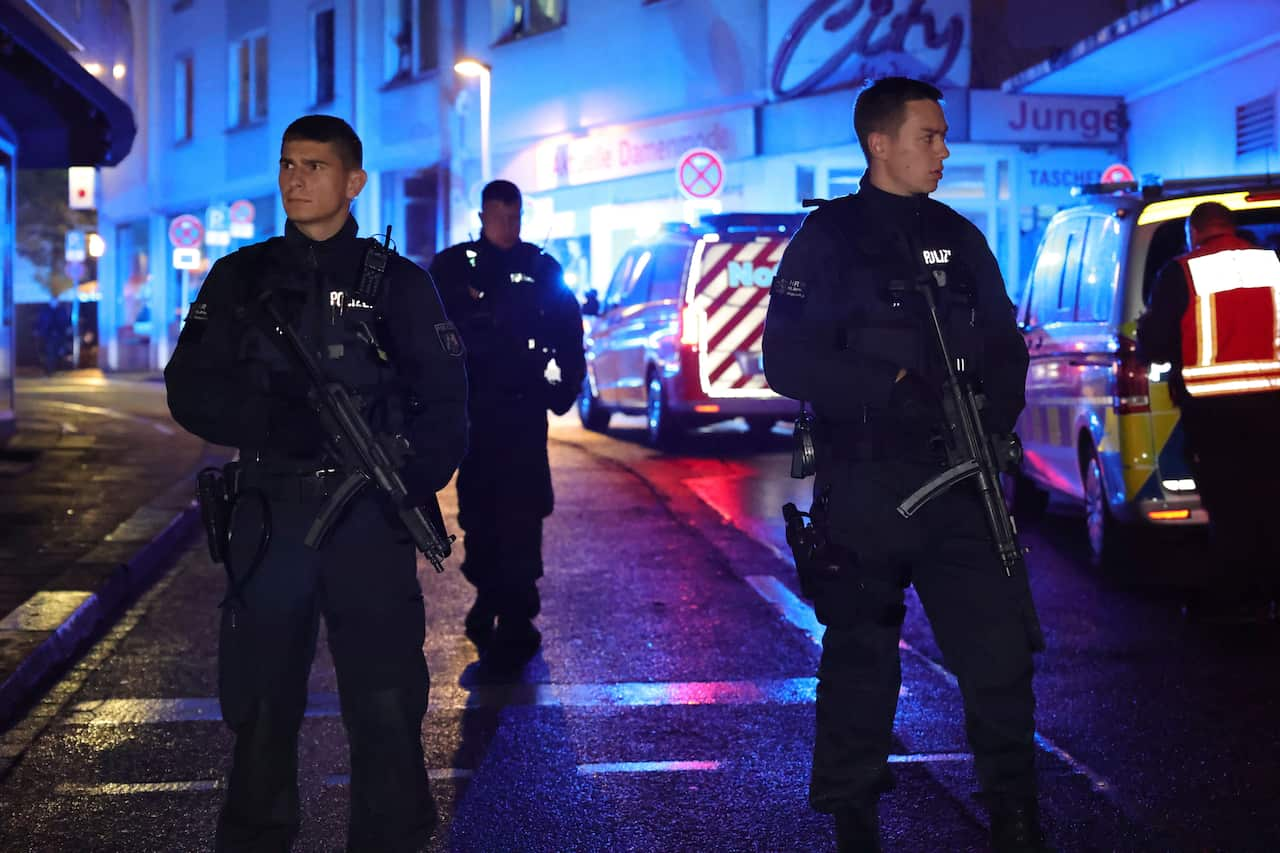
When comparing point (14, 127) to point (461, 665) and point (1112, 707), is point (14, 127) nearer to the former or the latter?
point (461, 665)

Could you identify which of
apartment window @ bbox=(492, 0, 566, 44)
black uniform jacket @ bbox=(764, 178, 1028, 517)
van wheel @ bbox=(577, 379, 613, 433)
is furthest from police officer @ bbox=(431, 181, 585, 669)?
apartment window @ bbox=(492, 0, 566, 44)

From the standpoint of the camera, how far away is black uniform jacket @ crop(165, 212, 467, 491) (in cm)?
384

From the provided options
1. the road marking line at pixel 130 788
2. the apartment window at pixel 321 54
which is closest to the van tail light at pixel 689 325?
the road marking line at pixel 130 788

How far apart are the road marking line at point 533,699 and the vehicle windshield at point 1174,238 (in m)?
3.00

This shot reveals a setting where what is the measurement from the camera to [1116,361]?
8227 mm

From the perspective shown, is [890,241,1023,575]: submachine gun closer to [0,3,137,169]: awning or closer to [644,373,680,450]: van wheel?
[0,3,137,169]: awning

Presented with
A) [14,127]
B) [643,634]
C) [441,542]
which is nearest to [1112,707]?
[643,634]

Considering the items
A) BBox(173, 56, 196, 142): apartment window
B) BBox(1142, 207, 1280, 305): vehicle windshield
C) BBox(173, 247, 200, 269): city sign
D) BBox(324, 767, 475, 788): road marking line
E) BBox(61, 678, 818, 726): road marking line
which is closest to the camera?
BBox(324, 767, 475, 788): road marking line

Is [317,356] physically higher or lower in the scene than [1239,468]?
higher

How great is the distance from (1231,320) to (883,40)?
18.1 metres

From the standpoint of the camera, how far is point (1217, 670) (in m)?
6.61

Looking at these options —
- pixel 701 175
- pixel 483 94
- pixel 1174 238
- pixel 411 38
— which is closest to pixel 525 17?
pixel 483 94

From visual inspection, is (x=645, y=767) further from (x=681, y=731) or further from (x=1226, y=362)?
(x=1226, y=362)

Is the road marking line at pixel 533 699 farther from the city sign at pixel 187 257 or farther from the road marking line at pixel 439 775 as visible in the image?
the city sign at pixel 187 257
